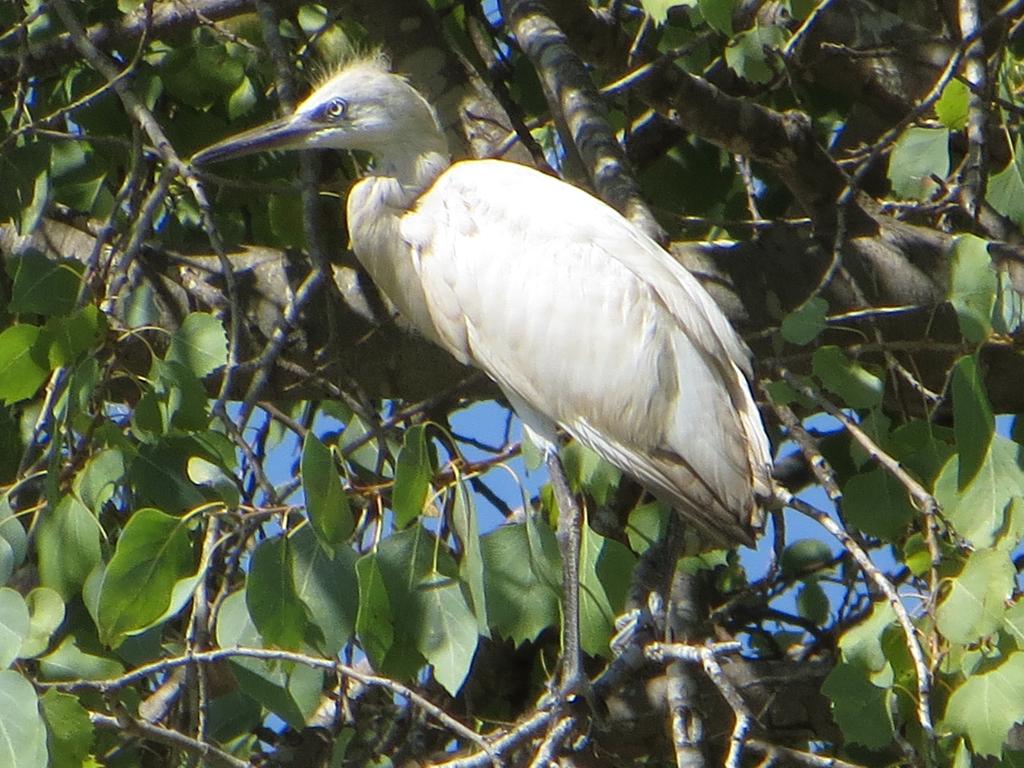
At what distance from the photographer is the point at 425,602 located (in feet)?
7.54

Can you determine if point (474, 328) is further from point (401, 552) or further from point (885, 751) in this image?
point (885, 751)

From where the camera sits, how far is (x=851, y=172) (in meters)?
3.74

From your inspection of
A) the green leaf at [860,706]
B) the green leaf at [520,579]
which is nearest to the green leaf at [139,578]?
the green leaf at [520,579]

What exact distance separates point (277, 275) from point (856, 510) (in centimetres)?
137

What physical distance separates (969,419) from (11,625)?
1348 millimetres

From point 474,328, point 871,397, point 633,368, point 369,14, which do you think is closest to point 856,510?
point 871,397

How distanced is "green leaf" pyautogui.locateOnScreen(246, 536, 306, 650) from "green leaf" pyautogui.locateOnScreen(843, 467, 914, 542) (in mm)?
880

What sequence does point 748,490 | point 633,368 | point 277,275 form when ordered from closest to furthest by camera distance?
point 748,490, point 633,368, point 277,275

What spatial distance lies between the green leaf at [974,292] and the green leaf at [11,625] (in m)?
1.38

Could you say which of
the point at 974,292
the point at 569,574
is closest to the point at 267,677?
the point at 569,574

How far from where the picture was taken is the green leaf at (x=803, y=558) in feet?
12.0

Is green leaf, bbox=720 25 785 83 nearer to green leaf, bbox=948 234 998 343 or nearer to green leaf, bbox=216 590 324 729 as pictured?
green leaf, bbox=948 234 998 343

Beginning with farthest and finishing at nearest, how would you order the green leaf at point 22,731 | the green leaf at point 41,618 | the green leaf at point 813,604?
the green leaf at point 813,604
the green leaf at point 41,618
the green leaf at point 22,731

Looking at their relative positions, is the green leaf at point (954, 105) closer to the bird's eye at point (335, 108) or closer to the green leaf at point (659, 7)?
the green leaf at point (659, 7)
